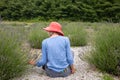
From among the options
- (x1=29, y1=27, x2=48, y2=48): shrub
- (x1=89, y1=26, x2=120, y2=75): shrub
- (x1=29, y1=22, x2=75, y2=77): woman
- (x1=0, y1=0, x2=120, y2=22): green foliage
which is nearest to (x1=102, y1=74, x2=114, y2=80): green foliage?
(x1=89, y1=26, x2=120, y2=75): shrub

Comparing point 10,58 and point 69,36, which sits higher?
point 10,58

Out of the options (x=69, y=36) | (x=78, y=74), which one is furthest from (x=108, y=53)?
(x=69, y=36)

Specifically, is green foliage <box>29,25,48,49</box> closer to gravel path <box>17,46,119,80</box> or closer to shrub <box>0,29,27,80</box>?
gravel path <box>17,46,119,80</box>

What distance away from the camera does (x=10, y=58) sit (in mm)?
5637

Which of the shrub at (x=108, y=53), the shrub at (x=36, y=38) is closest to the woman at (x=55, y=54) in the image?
the shrub at (x=108, y=53)

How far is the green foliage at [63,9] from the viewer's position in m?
20.6

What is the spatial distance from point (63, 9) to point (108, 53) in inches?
578

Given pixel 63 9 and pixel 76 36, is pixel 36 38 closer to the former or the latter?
pixel 76 36

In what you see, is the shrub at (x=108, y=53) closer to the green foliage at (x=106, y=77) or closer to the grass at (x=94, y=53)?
the grass at (x=94, y=53)

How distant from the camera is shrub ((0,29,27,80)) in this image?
→ 5582 mm

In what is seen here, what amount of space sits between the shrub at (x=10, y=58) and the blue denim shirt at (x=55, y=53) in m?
0.35

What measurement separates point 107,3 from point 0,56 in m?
15.7

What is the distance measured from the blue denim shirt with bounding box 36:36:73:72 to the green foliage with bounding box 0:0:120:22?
14593mm

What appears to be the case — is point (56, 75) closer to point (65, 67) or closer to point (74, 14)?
point (65, 67)
